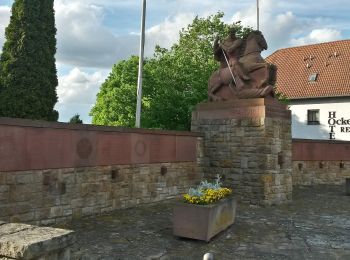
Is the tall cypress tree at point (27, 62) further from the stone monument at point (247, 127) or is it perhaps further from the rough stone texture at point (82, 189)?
the rough stone texture at point (82, 189)

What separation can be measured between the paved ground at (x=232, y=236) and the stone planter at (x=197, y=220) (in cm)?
14

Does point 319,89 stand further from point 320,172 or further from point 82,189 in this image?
point 82,189

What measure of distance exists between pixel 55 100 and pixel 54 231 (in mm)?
15265

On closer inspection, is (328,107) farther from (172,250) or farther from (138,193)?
(172,250)

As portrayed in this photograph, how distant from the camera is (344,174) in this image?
63.3 ft

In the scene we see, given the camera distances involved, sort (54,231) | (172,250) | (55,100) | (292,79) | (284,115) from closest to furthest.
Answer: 1. (54,231)
2. (172,250)
3. (284,115)
4. (55,100)
5. (292,79)

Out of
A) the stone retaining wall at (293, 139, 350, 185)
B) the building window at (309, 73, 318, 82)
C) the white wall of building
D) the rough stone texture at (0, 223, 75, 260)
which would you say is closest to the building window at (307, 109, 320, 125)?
the white wall of building

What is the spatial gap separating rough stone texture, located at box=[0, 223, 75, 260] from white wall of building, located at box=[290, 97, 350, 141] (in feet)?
97.4

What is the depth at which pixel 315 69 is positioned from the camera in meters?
33.0

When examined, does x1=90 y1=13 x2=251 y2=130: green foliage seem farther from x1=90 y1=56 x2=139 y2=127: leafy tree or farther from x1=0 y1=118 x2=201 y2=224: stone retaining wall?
x1=0 y1=118 x2=201 y2=224: stone retaining wall

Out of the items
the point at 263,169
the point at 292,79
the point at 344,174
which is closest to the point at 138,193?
the point at 263,169

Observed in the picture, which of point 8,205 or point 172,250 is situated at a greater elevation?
point 8,205

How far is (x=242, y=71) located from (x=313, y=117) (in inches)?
849

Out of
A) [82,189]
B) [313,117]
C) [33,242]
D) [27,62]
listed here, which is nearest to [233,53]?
[82,189]
